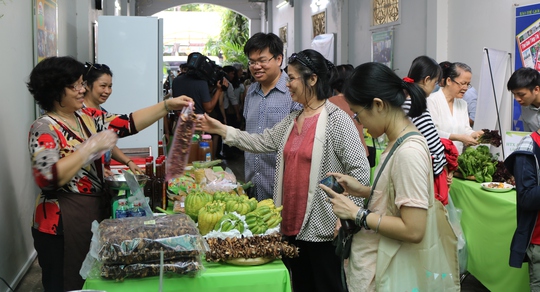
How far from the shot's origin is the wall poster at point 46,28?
4.73m

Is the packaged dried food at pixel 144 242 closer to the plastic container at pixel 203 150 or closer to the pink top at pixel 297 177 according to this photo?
the pink top at pixel 297 177

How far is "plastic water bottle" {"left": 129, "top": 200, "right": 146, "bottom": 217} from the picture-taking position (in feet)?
8.61

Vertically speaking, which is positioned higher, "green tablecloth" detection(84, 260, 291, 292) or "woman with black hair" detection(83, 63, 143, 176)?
"woman with black hair" detection(83, 63, 143, 176)

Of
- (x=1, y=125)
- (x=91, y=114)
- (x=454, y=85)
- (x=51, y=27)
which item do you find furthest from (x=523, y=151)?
(x=51, y=27)

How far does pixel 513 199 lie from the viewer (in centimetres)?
380

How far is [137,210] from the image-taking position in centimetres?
264

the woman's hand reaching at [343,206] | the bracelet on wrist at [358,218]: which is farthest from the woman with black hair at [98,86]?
the bracelet on wrist at [358,218]

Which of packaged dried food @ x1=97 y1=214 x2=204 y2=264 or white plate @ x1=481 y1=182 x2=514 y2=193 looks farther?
white plate @ x1=481 y1=182 x2=514 y2=193

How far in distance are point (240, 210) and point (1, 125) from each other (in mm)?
1987

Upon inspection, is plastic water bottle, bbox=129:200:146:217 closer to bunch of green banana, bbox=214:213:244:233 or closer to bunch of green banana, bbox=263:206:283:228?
bunch of green banana, bbox=214:213:244:233

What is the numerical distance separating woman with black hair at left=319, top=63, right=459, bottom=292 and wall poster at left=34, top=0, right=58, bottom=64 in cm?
351

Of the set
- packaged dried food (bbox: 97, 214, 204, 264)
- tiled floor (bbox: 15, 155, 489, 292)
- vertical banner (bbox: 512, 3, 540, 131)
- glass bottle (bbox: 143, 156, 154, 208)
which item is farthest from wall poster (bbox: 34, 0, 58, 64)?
vertical banner (bbox: 512, 3, 540, 131)

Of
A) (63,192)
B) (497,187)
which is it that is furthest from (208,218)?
(497,187)

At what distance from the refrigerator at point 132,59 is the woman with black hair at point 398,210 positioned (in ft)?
15.5
